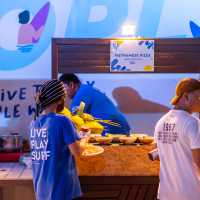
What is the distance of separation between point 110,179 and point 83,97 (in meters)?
1.65

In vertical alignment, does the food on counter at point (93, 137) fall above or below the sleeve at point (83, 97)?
below

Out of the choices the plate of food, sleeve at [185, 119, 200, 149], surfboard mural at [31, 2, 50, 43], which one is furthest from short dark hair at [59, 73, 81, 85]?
sleeve at [185, 119, 200, 149]

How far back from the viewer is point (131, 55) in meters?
4.30

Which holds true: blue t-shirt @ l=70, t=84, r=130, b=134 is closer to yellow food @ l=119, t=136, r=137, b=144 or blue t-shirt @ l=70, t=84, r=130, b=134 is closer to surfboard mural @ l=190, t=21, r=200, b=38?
yellow food @ l=119, t=136, r=137, b=144

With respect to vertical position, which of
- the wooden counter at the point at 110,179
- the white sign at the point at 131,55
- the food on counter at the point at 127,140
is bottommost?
the wooden counter at the point at 110,179

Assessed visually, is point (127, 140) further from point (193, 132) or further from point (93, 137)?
point (193, 132)

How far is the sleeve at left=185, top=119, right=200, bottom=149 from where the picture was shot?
6.48 feet

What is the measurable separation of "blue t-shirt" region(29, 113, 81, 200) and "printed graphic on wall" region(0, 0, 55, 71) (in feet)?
7.09

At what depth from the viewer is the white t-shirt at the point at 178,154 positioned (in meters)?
2.02

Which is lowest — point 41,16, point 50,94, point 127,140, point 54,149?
point 127,140

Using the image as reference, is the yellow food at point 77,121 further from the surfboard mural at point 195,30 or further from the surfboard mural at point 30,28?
the surfboard mural at point 195,30

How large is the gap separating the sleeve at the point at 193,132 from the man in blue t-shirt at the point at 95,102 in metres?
1.82

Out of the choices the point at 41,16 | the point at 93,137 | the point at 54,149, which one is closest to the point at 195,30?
the point at 41,16

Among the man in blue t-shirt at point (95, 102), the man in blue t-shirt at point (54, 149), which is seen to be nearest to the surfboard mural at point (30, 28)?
the man in blue t-shirt at point (95, 102)
